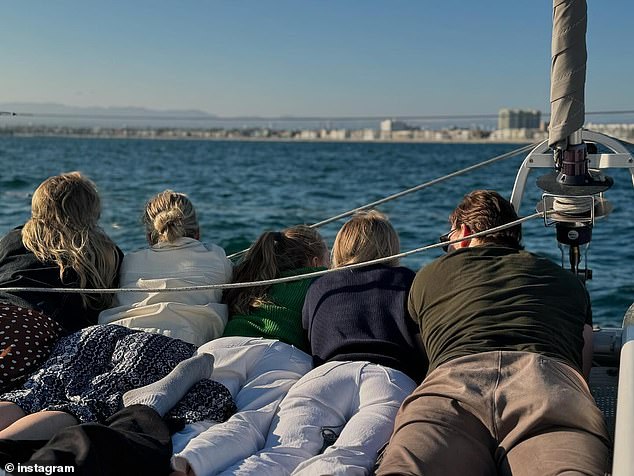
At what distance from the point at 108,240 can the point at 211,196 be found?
17055 millimetres

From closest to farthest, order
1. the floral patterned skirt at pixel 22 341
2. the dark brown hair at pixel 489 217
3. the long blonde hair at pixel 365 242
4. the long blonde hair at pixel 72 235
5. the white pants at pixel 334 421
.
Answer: the white pants at pixel 334 421
the floral patterned skirt at pixel 22 341
the dark brown hair at pixel 489 217
the long blonde hair at pixel 365 242
the long blonde hair at pixel 72 235

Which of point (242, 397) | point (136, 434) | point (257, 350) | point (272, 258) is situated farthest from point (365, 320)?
point (136, 434)

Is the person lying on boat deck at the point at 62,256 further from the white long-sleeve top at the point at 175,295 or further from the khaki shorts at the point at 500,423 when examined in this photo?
the khaki shorts at the point at 500,423

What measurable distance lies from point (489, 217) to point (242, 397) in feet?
3.73

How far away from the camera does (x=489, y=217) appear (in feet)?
10.5

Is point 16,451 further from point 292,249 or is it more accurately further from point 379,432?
point 292,249

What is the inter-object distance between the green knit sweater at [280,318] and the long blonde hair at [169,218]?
46 centimetres

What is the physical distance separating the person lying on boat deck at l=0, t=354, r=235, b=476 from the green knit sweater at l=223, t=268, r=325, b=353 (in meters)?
0.52

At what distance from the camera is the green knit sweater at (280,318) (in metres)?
3.44

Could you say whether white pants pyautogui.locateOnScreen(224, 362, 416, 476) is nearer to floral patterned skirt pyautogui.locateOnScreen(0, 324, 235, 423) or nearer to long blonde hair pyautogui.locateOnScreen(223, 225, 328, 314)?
floral patterned skirt pyautogui.locateOnScreen(0, 324, 235, 423)

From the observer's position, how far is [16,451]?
7.76 feet

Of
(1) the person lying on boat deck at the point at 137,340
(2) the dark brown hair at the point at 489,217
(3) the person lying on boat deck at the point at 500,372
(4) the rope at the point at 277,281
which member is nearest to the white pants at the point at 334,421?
(3) the person lying on boat deck at the point at 500,372

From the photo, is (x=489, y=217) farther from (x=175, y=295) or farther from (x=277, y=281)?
(x=175, y=295)

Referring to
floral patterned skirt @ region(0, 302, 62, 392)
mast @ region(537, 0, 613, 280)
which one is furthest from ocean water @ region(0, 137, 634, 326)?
floral patterned skirt @ region(0, 302, 62, 392)
